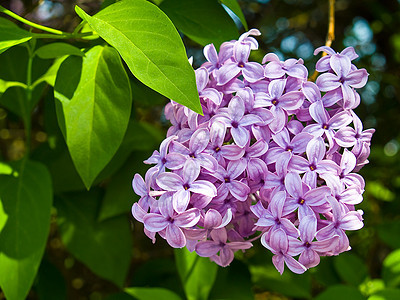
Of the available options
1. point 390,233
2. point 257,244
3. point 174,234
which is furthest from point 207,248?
point 390,233

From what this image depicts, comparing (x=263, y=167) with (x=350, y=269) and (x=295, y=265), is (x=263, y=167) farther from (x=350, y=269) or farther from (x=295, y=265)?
(x=350, y=269)

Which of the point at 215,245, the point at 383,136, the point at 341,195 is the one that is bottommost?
the point at 383,136

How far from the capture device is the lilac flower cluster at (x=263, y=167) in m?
0.68

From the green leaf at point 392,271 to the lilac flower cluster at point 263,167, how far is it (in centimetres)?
56

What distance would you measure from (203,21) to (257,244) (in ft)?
2.06

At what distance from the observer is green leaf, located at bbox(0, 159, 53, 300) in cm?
91

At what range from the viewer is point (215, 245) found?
2.48 feet

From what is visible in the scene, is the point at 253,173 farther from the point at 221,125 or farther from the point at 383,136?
the point at 383,136

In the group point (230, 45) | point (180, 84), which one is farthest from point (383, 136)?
point (180, 84)

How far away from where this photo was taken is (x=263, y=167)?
0.71 metres

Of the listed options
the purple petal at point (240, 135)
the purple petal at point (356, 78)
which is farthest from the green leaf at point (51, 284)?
the purple petal at point (356, 78)

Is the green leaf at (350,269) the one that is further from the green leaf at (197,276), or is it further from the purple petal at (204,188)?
the purple petal at (204,188)

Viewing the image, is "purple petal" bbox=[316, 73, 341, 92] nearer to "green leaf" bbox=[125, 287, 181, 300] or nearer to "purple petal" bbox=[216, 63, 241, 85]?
"purple petal" bbox=[216, 63, 241, 85]

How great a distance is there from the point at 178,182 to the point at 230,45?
0.26 metres
